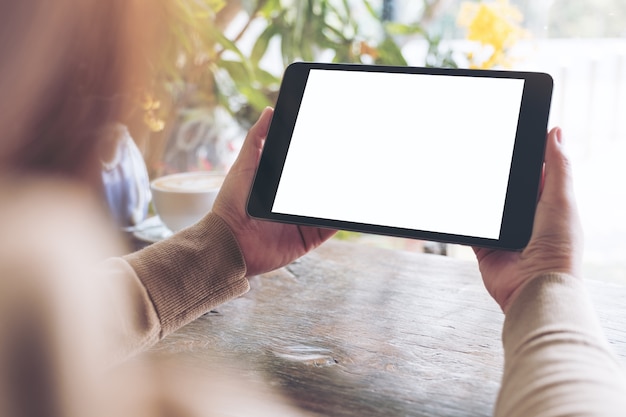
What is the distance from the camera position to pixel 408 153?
54cm

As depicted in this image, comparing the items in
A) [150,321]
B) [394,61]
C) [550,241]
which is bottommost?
[150,321]

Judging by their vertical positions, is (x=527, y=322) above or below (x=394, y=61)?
below

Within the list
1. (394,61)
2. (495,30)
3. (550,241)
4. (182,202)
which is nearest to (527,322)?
(550,241)

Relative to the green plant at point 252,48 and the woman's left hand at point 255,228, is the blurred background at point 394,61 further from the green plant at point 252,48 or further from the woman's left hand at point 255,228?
the woman's left hand at point 255,228

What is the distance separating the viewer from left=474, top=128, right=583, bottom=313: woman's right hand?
452 mm

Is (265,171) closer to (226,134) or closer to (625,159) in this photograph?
(226,134)

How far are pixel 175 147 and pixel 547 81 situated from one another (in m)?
1.13

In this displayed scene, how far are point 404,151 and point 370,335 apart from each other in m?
0.17

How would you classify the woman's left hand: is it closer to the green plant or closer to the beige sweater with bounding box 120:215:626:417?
the beige sweater with bounding box 120:215:626:417

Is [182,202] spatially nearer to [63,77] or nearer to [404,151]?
Result: [63,77]

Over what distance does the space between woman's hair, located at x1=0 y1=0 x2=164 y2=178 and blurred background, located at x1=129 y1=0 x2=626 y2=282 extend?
0.31m

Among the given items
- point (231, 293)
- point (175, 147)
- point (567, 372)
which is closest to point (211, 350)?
point (231, 293)

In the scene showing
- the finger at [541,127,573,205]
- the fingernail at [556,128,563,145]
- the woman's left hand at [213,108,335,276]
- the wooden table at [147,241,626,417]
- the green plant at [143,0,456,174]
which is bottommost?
the wooden table at [147,241,626,417]

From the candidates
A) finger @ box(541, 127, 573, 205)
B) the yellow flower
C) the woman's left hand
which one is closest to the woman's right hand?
finger @ box(541, 127, 573, 205)
